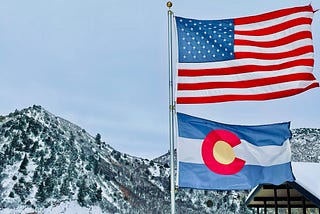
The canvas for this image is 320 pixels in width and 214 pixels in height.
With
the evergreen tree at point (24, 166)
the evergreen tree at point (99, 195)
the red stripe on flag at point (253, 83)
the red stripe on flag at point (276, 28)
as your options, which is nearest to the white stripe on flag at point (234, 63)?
the red stripe on flag at point (253, 83)

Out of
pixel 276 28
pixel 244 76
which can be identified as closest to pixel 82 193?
pixel 244 76

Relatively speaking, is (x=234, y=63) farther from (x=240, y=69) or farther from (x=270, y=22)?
(x=270, y=22)

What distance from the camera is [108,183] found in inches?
5148

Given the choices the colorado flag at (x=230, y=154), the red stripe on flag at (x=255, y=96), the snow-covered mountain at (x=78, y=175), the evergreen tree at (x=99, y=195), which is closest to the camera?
the colorado flag at (x=230, y=154)

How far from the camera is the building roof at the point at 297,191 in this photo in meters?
16.7

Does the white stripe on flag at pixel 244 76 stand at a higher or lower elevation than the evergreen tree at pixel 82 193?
lower

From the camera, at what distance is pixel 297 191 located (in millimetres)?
18547

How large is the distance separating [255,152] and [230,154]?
48 centimetres

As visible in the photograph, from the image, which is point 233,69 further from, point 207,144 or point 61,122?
point 61,122

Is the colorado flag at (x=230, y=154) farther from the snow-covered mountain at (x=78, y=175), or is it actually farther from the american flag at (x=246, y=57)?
the snow-covered mountain at (x=78, y=175)

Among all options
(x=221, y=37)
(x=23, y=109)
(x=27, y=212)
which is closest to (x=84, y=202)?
(x=27, y=212)

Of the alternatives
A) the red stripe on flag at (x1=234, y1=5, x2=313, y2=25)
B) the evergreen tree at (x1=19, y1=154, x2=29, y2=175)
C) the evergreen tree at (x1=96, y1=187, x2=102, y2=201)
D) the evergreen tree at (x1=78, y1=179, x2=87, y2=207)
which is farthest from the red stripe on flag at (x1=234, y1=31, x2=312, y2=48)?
the evergreen tree at (x1=96, y1=187, x2=102, y2=201)

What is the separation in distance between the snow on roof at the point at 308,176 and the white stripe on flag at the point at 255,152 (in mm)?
8021

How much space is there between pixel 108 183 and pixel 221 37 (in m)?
124
